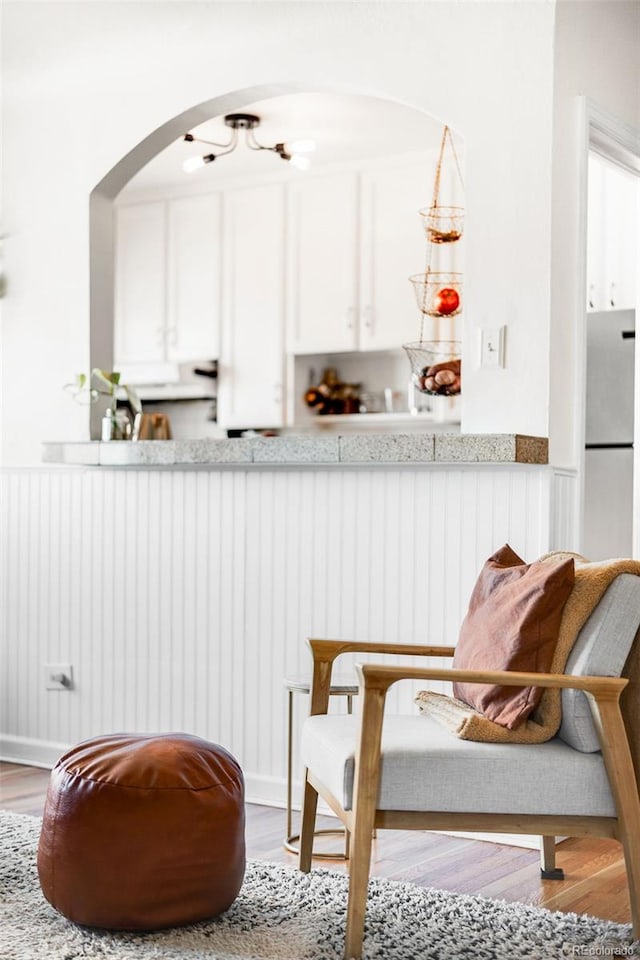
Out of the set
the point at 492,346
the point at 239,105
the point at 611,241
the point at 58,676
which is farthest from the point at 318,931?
the point at 611,241

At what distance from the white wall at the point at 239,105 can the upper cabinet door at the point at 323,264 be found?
1.86 metres

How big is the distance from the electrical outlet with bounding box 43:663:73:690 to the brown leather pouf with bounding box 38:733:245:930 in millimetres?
1709

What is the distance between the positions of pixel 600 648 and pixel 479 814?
0.43 metres

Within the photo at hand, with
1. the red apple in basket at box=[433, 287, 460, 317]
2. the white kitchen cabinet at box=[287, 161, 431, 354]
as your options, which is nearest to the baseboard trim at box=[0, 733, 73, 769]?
the red apple in basket at box=[433, 287, 460, 317]

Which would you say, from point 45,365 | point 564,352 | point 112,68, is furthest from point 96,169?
point 564,352

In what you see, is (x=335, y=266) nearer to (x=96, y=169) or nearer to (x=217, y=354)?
(x=217, y=354)

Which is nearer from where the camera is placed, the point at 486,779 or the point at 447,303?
the point at 486,779

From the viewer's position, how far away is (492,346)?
11.6ft

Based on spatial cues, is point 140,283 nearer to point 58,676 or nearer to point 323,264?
point 323,264

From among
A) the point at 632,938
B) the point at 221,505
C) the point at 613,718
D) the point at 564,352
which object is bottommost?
the point at 632,938

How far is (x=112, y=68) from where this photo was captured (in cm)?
425

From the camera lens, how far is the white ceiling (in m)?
4.98

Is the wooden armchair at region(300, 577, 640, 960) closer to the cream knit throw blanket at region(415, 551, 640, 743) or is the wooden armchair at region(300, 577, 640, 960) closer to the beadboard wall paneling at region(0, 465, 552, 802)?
the cream knit throw blanket at region(415, 551, 640, 743)

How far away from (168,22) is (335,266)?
2.11 m
